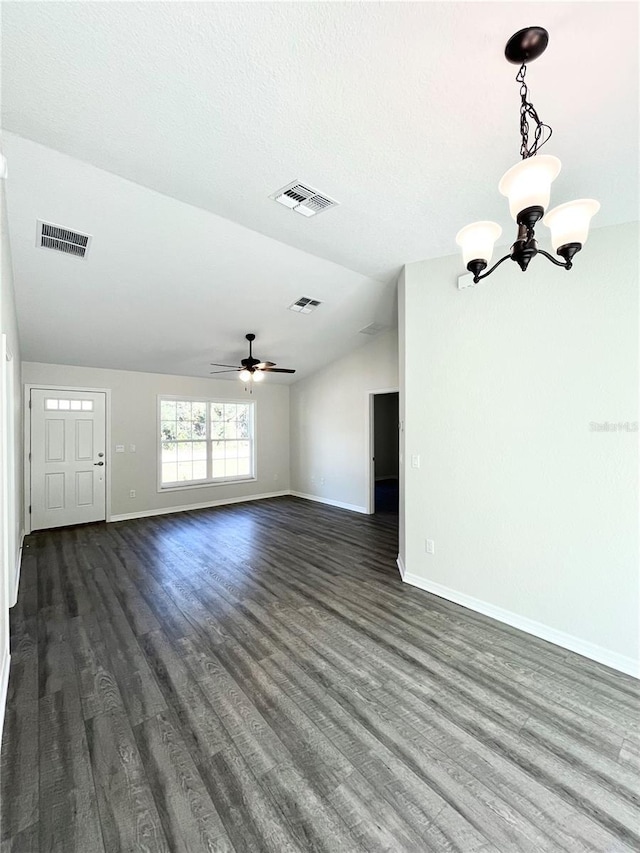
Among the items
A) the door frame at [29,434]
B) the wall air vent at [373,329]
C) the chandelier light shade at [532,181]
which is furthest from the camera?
the wall air vent at [373,329]

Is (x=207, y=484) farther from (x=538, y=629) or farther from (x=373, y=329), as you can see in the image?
(x=538, y=629)

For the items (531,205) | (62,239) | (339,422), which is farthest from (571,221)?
(339,422)

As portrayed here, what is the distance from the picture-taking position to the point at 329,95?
5.79 ft

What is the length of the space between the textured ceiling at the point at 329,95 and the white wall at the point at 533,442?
23.1 inches

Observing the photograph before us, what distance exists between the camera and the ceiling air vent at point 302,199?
253 cm

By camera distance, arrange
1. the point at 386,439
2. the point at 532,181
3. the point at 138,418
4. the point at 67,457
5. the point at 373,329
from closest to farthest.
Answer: the point at 532,181 < the point at 67,457 < the point at 373,329 < the point at 138,418 < the point at 386,439

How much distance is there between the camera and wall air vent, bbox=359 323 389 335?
18.5 feet

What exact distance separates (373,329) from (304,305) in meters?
1.53

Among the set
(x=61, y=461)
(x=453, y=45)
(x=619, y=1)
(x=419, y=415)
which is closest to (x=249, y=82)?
(x=453, y=45)

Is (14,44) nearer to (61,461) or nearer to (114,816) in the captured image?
(114,816)

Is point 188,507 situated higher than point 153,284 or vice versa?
point 153,284

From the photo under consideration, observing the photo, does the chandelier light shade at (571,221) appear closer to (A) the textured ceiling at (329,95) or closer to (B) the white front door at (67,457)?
(A) the textured ceiling at (329,95)

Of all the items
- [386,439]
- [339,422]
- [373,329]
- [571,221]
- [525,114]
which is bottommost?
[386,439]

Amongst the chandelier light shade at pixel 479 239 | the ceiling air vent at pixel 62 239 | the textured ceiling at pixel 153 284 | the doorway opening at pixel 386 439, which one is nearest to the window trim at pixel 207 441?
the textured ceiling at pixel 153 284
